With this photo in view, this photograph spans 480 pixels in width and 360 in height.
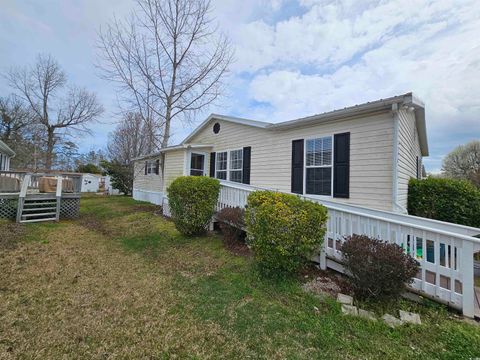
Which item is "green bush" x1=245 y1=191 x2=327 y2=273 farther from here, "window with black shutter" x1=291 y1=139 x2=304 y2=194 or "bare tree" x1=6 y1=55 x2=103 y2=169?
"bare tree" x1=6 y1=55 x2=103 y2=169

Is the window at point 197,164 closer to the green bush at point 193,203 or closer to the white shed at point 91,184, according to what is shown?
the green bush at point 193,203

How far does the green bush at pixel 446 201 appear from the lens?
642cm

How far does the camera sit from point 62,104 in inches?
1072

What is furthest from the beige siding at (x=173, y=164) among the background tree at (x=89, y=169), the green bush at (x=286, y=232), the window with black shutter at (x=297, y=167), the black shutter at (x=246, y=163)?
the background tree at (x=89, y=169)

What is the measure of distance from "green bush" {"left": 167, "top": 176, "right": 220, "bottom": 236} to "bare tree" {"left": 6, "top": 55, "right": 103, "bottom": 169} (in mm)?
Answer: 25993

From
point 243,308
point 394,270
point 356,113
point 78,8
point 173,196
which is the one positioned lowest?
point 243,308

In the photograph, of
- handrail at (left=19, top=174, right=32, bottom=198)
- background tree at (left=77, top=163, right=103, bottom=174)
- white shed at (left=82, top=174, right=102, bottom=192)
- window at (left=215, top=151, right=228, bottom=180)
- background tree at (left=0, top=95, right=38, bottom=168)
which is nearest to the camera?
handrail at (left=19, top=174, right=32, bottom=198)

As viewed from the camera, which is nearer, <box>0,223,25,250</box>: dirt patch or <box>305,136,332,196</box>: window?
<box>0,223,25,250</box>: dirt patch

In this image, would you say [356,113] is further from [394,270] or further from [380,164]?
[394,270]

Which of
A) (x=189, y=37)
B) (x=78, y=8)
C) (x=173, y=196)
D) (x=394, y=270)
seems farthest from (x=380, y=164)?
(x=78, y=8)

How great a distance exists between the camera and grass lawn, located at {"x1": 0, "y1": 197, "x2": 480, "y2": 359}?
7.92ft

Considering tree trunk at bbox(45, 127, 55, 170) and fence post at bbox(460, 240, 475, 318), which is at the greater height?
tree trunk at bbox(45, 127, 55, 170)

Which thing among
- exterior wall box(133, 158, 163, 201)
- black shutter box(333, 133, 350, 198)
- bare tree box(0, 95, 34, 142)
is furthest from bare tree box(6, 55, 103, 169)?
black shutter box(333, 133, 350, 198)

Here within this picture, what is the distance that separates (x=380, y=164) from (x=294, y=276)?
3575 millimetres
